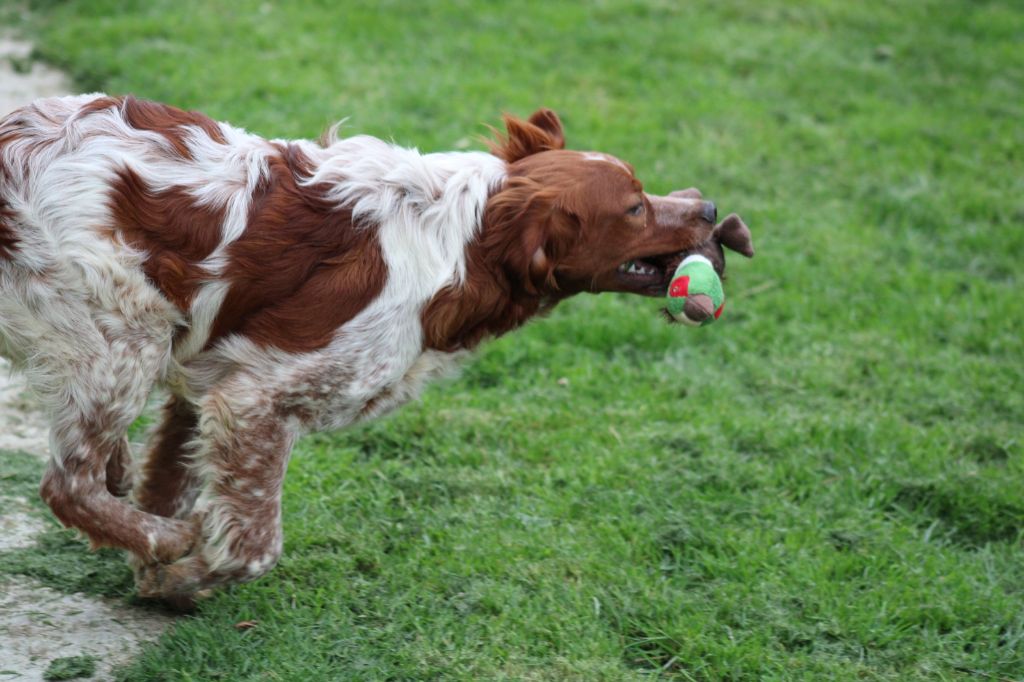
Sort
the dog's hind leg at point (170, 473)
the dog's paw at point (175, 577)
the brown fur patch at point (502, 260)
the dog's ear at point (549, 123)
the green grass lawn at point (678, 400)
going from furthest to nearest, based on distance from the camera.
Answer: the dog's ear at point (549, 123), the dog's hind leg at point (170, 473), the green grass lawn at point (678, 400), the brown fur patch at point (502, 260), the dog's paw at point (175, 577)

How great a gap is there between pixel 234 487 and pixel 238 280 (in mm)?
710

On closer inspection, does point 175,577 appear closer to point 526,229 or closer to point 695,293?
point 526,229

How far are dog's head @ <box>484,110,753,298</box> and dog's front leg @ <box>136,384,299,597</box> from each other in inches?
41.1

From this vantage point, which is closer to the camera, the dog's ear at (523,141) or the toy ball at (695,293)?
the toy ball at (695,293)

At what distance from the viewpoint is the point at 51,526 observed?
15.5 feet

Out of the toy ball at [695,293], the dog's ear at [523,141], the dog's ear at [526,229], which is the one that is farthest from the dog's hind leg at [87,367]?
the toy ball at [695,293]

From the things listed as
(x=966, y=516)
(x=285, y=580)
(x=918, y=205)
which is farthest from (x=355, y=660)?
(x=918, y=205)

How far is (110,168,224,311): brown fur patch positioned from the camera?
385cm

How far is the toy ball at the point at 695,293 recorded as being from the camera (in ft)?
14.5

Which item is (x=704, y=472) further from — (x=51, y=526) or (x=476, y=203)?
(x=51, y=526)

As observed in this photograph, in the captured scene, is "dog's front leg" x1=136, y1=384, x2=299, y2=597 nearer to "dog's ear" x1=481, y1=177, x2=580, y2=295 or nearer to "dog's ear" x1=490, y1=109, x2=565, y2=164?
"dog's ear" x1=481, y1=177, x2=580, y2=295

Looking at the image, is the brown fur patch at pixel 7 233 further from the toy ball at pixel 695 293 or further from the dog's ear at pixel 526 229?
the toy ball at pixel 695 293

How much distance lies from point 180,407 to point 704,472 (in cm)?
234

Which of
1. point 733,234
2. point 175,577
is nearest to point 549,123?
point 733,234
